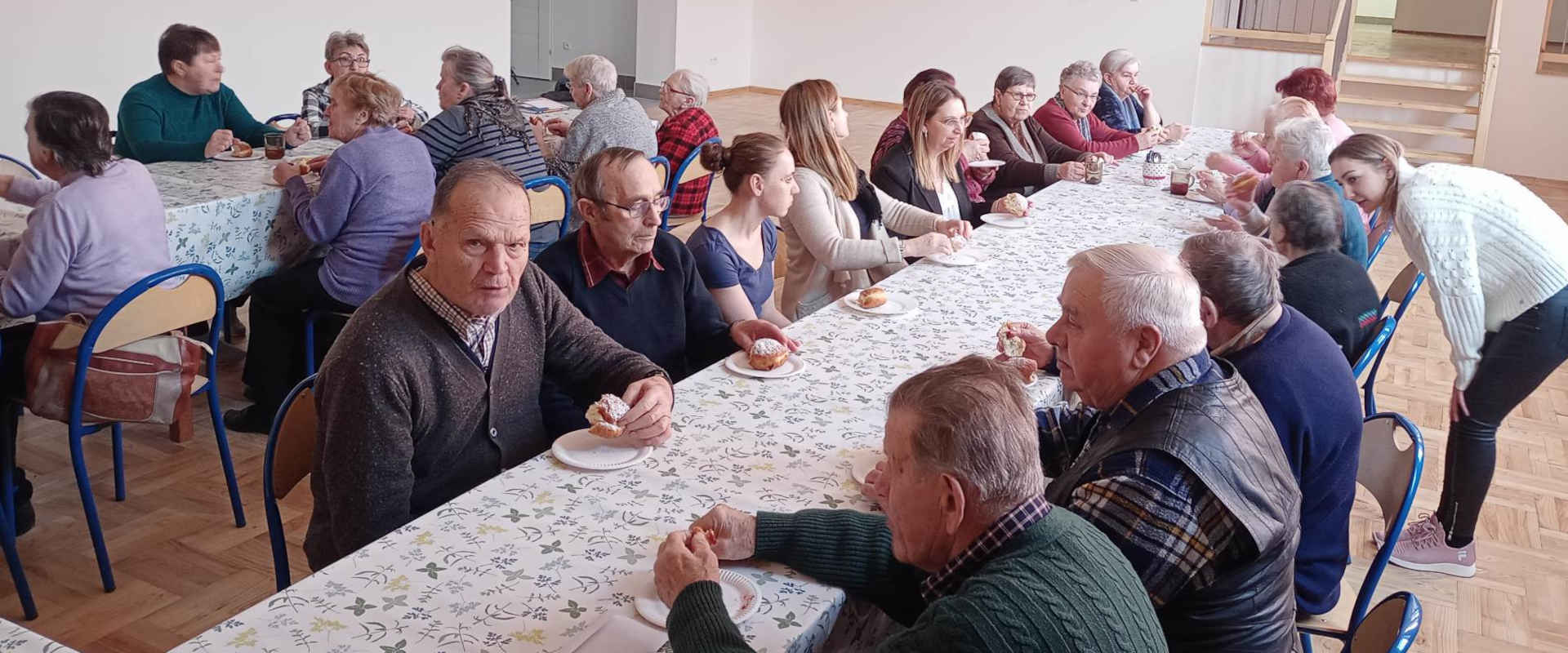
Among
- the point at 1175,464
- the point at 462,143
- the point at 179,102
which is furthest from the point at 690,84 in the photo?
the point at 1175,464

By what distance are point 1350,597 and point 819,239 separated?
185 cm

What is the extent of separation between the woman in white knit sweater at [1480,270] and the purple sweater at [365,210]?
2878 millimetres

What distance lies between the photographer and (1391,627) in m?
1.69

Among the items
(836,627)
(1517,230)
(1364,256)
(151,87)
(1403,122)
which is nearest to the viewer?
(836,627)

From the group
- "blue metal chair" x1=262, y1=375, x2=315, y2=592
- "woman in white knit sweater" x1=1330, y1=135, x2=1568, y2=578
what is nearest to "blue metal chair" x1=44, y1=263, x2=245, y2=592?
"blue metal chair" x1=262, y1=375, x2=315, y2=592

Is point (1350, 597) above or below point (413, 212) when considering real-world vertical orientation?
below

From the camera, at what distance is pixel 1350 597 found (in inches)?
129

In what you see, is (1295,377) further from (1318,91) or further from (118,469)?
(1318,91)

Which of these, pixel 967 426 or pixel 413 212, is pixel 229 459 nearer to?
pixel 413 212

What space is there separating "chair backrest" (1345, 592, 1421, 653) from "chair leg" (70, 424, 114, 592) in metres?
2.77

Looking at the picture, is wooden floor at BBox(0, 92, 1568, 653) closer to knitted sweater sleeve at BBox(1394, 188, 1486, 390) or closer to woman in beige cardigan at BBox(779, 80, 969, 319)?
knitted sweater sleeve at BBox(1394, 188, 1486, 390)

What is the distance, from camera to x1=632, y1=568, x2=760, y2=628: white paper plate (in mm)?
1600

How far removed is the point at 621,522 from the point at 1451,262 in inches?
95.0

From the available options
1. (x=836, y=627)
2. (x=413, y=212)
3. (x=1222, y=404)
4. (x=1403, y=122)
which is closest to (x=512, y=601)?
(x=836, y=627)
